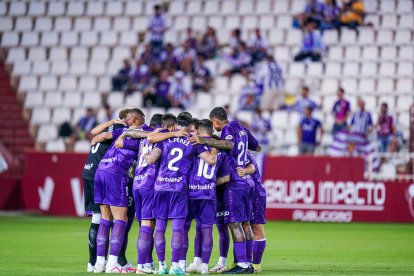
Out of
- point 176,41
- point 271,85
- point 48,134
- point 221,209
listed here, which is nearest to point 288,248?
point 221,209

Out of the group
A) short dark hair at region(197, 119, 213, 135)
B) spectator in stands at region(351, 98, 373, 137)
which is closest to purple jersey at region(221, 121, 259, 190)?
short dark hair at region(197, 119, 213, 135)

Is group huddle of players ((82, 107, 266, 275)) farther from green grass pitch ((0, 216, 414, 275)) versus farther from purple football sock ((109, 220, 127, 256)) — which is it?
green grass pitch ((0, 216, 414, 275))

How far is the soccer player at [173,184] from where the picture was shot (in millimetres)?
13898

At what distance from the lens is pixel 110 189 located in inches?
572

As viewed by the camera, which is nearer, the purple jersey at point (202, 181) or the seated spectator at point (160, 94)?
the purple jersey at point (202, 181)

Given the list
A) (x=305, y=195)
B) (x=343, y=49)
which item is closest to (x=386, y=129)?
(x=305, y=195)

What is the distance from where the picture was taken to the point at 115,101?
108 ft

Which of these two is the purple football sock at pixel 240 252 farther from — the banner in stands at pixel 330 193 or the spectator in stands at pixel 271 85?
the spectator in stands at pixel 271 85

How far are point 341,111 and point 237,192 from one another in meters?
13.5

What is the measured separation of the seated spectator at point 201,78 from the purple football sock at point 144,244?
1818cm

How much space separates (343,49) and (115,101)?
7.21 metres

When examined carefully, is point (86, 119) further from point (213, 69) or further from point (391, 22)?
point (391, 22)

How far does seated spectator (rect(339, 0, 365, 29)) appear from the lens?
3224 cm

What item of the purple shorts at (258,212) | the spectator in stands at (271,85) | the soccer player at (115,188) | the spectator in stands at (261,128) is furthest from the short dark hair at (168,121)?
the spectator in stands at (271,85)
